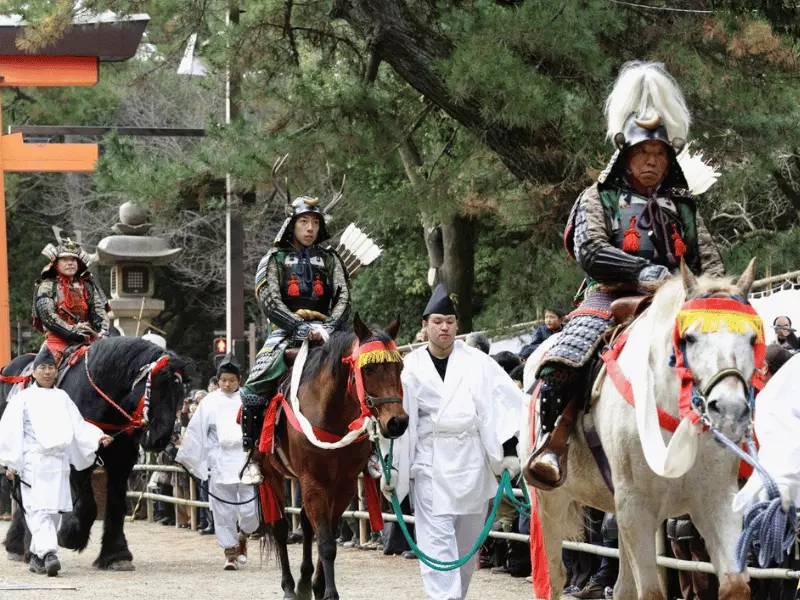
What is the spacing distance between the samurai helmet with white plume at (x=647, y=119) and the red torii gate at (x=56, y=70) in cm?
1622

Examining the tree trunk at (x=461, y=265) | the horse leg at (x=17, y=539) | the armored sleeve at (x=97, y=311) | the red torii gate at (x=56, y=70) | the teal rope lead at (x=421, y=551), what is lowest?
the horse leg at (x=17, y=539)

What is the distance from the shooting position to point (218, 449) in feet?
Result: 49.5

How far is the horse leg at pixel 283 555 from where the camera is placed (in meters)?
11.1

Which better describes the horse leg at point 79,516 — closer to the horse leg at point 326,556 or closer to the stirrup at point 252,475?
the stirrup at point 252,475

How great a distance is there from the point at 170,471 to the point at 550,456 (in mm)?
13272

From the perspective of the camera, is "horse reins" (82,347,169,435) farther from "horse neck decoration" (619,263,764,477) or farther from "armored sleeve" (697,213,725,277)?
"horse neck decoration" (619,263,764,477)

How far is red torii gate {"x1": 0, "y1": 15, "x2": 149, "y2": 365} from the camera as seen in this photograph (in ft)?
78.4

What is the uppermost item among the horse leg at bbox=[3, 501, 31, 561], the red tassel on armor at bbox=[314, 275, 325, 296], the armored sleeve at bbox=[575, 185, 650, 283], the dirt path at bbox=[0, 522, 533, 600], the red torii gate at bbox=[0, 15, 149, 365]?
the red torii gate at bbox=[0, 15, 149, 365]

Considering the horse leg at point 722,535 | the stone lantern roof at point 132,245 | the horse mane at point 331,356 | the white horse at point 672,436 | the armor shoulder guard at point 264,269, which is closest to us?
Result: the white horse at point 672,436

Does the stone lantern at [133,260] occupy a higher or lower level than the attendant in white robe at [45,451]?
higher

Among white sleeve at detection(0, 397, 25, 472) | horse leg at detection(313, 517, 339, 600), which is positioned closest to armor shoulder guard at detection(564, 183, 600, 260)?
horse leg at detection(313, 517, 339, 600)

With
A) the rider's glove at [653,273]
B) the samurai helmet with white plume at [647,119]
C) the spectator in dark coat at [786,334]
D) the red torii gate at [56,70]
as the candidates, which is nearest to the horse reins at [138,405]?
the spectator in dark coat at [786,334]

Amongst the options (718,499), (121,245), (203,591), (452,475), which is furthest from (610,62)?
(121,245)

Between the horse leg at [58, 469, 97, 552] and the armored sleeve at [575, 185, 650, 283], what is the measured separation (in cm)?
758
